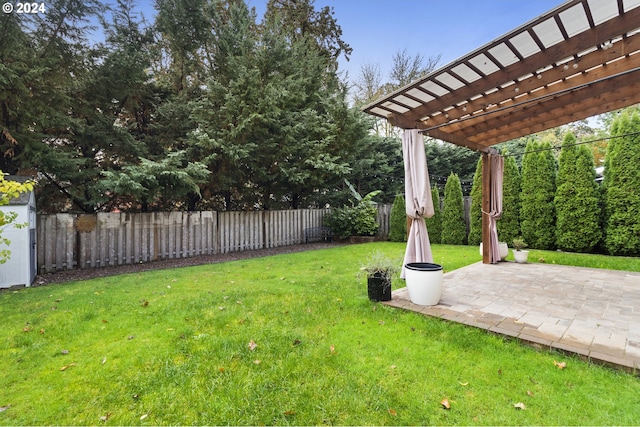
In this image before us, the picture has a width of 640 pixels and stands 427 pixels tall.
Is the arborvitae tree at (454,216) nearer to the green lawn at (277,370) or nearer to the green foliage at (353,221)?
the green foliage at (353,221)

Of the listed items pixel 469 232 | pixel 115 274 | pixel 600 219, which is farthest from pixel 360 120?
pixel 115 274

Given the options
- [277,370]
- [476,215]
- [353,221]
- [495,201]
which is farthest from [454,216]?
[277,370]

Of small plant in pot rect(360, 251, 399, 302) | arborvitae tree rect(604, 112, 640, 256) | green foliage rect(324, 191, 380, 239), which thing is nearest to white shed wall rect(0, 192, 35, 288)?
small plant in pot rect(360, 251, 399, 302)

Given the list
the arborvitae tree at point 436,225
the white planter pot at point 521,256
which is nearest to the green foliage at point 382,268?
the white planter pot at point 521,256

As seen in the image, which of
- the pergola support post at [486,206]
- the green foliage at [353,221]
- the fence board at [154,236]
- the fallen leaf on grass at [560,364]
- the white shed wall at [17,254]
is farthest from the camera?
the green foliage at [353,221]

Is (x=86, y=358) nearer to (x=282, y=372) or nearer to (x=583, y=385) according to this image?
(x=282, y=372)

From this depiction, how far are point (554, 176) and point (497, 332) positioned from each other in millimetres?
8076

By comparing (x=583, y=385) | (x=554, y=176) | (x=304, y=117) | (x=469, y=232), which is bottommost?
(x=583, y=385)

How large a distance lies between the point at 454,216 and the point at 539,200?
8.29 ft

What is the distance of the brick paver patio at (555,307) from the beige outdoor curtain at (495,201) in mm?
862

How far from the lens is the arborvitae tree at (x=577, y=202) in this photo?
26.5ft

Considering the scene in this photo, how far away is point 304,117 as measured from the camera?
1014 cm

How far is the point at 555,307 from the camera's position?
12.6 ft

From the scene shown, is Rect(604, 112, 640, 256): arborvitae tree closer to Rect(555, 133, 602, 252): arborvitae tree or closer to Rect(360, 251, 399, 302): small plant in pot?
Rect(555, 133, 602, 252): arborvitae tree
